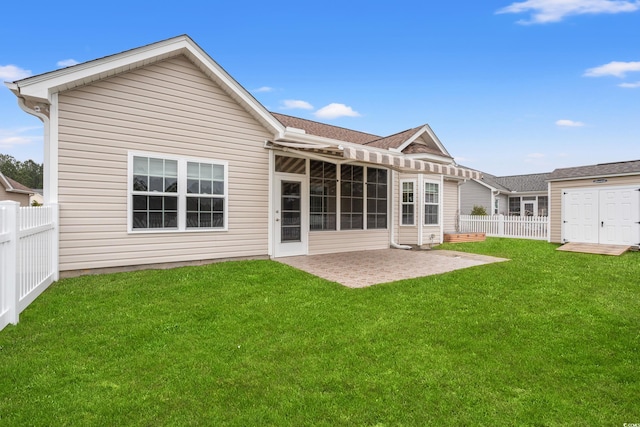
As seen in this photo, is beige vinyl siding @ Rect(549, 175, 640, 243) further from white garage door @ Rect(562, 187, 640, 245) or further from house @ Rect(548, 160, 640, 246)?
white garage door @ Rect(562, 187, 640, 245)

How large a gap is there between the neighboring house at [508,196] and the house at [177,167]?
827 inches

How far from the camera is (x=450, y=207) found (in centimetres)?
1773

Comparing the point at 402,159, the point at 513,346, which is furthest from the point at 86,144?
the point at 513,346

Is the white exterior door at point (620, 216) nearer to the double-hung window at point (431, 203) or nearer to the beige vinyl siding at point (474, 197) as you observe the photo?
the double-hung window at point (431, 203)

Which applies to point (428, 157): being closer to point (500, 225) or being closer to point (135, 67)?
point (500, 225)

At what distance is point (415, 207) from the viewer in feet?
45.8

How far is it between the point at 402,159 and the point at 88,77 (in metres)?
7.82

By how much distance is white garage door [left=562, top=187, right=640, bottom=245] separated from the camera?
42.7 feet

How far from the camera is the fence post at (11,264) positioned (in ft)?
13.9

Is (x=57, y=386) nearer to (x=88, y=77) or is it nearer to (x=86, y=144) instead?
(x=86, y=144)

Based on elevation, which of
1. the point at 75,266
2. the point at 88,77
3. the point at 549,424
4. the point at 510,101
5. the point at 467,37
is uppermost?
the point at 467,37

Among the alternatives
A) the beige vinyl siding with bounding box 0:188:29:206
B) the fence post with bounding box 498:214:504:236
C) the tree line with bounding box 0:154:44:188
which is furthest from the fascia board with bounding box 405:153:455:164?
the tree line with bounding box 0:154:44:188

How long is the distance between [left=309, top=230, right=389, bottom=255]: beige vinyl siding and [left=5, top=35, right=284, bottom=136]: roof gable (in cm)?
388

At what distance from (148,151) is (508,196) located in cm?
3223
